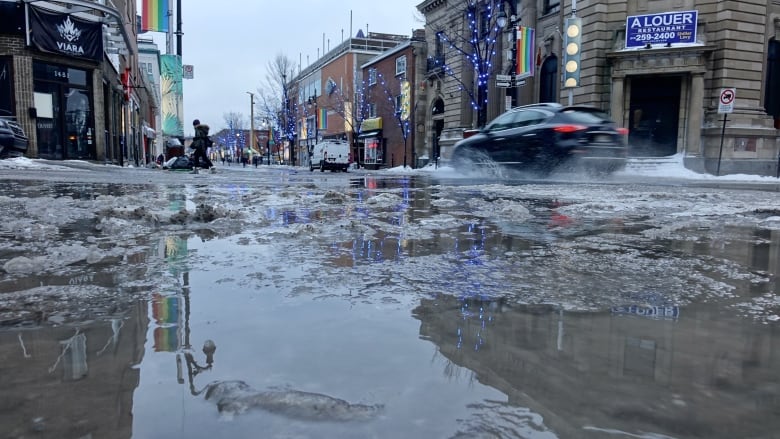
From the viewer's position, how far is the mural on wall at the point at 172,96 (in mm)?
31156

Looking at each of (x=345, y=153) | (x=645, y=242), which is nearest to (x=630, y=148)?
(x=345, y=153)

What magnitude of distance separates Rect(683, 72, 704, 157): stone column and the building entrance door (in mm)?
820

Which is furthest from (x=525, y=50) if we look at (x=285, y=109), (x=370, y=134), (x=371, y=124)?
(x=285, y=109)

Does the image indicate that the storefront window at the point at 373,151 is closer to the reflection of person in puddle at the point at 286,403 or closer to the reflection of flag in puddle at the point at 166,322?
the reflection of flag in puddle at the point at 166,322

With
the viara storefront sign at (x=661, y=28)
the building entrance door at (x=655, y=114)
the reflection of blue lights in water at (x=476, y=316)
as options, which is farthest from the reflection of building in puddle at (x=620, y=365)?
the building entrance door at (x=655, y=114)

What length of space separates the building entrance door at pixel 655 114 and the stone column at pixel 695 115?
82cm

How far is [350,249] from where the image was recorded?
4.14 m

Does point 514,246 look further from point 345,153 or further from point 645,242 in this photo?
point 345,153

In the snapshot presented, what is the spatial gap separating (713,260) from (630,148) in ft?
76.2

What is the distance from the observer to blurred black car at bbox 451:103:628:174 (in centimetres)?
1255

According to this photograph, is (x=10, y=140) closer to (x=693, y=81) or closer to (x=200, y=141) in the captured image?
(x=200, y=141)

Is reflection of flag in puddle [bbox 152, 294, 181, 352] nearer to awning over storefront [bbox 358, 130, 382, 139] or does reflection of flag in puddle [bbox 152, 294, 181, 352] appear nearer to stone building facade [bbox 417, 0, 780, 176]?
stone building facade [bbox 417, 0, 780, 176]

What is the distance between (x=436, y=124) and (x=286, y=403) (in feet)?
131

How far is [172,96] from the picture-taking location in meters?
37.8
